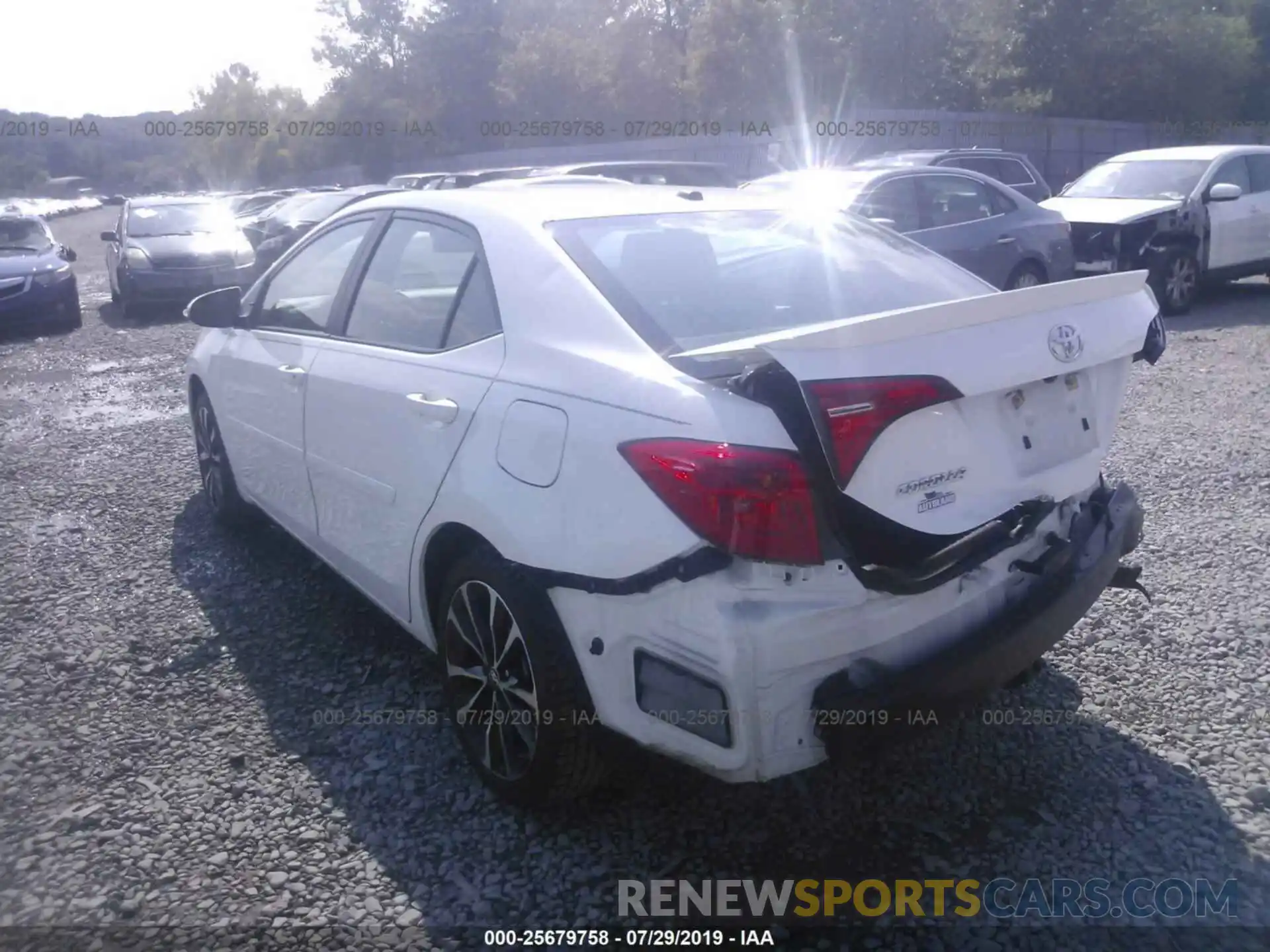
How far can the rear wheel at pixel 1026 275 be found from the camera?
10.2 meters

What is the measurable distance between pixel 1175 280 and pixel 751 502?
419 inches

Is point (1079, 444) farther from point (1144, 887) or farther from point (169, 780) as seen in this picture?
point (169, 780)

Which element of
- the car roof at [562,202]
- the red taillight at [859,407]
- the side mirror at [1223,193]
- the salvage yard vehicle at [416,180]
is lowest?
the red taillight at [859,407]

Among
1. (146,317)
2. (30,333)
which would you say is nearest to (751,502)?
(30,333)

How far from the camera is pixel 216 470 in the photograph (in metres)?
5.66

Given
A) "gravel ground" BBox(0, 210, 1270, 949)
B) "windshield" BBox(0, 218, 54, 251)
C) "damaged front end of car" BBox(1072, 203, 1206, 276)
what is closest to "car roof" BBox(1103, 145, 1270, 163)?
"damaged front end of car" BBox(1072, 203, 1206, 276)

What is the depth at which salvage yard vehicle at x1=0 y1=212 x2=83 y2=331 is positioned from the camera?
1323 centimetres

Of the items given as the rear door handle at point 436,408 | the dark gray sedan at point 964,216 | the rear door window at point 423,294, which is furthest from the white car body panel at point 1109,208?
the rear door handle at point 436,408

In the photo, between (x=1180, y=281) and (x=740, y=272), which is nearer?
(x=740, y=272)

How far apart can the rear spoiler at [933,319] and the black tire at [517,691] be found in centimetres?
78

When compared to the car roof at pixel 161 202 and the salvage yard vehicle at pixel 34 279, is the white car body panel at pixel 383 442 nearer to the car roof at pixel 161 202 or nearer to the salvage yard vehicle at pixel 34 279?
the salvage yard vehicle at pixel 34 279

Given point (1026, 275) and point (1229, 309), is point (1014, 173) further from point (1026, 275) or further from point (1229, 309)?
point (1026, 275)

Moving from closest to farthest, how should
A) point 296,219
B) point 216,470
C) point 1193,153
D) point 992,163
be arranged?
point 216,470, point 1193,153, point 992,163, point 296,219

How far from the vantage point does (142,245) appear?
1505 centimetres
